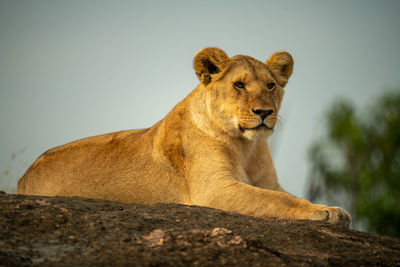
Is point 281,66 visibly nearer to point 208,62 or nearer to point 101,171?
point 208,62

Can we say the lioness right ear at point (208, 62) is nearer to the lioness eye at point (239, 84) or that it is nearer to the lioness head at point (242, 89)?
the lioness head at point (242, 89)

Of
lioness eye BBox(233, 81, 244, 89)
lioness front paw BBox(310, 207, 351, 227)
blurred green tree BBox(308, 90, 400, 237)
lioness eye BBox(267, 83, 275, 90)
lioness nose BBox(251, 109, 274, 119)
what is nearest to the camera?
lioness front paw BBox(310, 207, 351, 227)

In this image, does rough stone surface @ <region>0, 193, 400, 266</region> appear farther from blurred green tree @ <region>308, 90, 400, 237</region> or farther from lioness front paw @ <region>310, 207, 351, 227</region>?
blurred green tree @ <region>308, 90, 400, 237</region>

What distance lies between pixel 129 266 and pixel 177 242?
1.80 feet

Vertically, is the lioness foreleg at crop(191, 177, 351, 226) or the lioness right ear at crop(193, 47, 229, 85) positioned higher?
the lioness right ear at crop(193, 47, 229, 85)

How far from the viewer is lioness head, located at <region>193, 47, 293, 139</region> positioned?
20.4ft

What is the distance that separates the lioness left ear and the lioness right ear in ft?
2.41

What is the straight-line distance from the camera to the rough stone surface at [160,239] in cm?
343

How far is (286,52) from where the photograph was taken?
7.22 metres

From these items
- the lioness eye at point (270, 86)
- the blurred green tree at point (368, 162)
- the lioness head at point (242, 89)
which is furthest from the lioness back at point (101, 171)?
the blurred green tree at point (368, 162)

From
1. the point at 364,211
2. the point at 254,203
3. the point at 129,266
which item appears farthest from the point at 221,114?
the point at 364,211

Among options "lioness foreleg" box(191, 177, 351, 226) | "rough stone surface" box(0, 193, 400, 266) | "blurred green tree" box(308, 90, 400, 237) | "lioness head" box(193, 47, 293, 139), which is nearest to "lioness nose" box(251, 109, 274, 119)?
"lioness head" box(193, 47, 293, 139)

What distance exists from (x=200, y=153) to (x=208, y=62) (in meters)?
1.30

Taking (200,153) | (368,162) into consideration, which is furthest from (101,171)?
(368,162)
